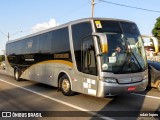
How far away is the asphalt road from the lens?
28.1ft

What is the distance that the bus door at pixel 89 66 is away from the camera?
10.2 metres

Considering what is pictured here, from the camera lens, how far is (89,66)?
10461mm

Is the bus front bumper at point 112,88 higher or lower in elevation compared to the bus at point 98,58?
lower

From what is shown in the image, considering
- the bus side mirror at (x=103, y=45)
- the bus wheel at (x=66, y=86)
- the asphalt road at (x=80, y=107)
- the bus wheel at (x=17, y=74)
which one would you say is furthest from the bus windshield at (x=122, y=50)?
the bus wheel at (x=17, y=74)

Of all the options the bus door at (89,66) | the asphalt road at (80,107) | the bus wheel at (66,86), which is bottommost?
the asphalt road at (80,107)

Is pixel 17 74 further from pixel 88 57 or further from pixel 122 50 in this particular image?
pixel 122 50

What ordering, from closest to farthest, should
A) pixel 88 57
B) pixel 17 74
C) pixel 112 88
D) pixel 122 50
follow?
1. pixel 112 88
2. pixel 122 50
3. pixel 88 57
4. pixel 17 74

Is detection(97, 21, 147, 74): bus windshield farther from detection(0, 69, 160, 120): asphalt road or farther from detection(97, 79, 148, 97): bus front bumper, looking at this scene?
detection(0, 69, 160, 120): asphalt road

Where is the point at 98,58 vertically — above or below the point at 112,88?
above

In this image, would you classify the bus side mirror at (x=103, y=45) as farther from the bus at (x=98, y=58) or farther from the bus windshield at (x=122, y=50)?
the bus windshield at (x=122, y=50)

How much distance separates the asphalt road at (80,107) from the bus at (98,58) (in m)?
0.52

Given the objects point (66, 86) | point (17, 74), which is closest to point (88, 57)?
point (66, 86)

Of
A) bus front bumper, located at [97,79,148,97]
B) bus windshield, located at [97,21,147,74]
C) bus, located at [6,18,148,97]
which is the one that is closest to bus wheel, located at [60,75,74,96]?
bus, located at [6,18,148,97]

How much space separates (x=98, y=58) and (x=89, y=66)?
2.18 feet
